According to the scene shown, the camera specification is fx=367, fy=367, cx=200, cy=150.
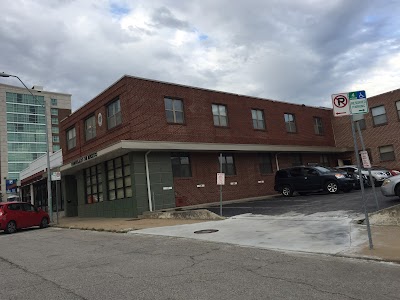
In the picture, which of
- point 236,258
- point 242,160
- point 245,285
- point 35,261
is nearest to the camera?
point 245,285

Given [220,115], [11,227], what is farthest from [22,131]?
[11,227]

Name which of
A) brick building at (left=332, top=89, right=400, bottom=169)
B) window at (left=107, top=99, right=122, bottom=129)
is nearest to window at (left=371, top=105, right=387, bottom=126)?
brick building at (left=332, top=89, right=400, bottom=169)

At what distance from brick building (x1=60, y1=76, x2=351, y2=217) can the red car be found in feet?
13.6

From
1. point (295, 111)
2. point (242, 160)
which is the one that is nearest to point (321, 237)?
point (242, 160)

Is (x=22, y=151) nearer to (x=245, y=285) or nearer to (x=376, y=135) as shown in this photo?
(x=376, y=135)

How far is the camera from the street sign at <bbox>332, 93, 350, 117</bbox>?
26.8 ft

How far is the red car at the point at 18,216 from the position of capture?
727 inches

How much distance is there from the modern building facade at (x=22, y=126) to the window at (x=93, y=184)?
92129mm

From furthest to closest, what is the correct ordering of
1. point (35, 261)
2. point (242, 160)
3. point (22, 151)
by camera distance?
point (22, 151) < point (242, 160) < point (35, 261)

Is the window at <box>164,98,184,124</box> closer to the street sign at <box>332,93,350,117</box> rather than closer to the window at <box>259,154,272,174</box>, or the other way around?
the window at <box>259,154,272,174</box>

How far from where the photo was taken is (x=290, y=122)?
1203 inches

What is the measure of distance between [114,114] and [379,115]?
73.9 ft

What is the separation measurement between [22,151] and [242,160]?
110 metres

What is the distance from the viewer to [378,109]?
31438 mm
